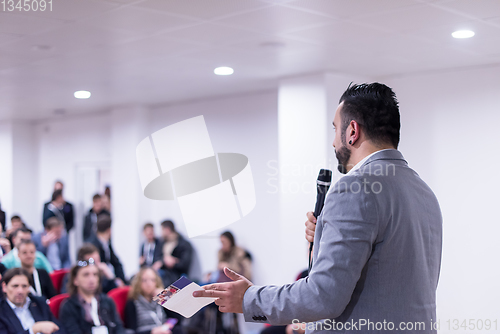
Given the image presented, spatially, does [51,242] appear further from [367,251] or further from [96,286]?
[367,251]

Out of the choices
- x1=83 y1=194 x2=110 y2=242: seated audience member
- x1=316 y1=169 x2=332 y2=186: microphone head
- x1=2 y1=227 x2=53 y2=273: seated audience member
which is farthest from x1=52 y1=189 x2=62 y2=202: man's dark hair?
x1=316 y1=169 x2=332 y2=186: microphone head

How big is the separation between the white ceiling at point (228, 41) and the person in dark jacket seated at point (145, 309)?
1.99m

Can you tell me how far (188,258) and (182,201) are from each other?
77cm

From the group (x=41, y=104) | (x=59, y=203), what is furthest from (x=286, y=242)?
(x=59, y=203)

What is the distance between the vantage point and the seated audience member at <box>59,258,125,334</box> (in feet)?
14.8

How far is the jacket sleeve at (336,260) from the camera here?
53.3 inches

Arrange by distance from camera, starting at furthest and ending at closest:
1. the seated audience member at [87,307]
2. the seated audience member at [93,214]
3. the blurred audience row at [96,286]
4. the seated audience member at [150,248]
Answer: the seated audience member at [93,214] → the seated audience member at [150,248] → the seated audience member at [87,307] → the blurred audience row at [96,286]

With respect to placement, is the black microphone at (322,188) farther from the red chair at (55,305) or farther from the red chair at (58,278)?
the red chair at (58,278)

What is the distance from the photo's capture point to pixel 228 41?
4352 millimetres

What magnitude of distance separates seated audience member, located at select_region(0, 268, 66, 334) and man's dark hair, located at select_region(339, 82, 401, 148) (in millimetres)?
3515

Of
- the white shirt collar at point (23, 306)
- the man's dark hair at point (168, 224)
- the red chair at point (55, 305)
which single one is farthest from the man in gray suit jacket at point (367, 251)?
the man's dark hair at point (168, 224)

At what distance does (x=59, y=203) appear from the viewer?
9125mm

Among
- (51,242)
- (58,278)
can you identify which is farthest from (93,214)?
(58,278)

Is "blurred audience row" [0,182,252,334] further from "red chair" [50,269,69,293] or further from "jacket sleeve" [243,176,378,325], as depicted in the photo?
"jacket sleeve" [243,176,378,325]
